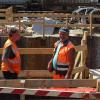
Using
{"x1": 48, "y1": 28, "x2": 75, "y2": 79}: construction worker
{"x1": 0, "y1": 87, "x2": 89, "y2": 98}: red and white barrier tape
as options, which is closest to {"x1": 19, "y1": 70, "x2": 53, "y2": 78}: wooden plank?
{"x1": 48, "y1": 28, "x2": 75, "y2": 79}: construction worker

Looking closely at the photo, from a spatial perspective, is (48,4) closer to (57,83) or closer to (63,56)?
(63,56)

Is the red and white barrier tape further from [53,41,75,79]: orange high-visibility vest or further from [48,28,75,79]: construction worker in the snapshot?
[53,41,75,79]: orange high-visibility vest

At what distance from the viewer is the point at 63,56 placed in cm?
831

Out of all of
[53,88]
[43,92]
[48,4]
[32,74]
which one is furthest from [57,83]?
[48,4]

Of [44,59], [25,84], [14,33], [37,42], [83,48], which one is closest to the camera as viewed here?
[25,84]

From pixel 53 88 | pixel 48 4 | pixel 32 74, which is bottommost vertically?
pixel 48 4

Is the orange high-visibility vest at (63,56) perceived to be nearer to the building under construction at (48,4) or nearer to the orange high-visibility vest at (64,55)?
the orange high-visibility vest at (64,55)

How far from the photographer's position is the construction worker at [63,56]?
26.9 ft

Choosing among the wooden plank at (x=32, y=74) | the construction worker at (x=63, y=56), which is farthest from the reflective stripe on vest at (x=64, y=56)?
the wooden plank at (x=32, y=74)

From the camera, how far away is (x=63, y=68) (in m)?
8.35

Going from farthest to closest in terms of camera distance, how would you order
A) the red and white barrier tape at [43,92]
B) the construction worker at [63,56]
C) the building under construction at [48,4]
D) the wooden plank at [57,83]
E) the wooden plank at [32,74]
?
the building under construction at [48,4]
the wooden plank at [32,74]
the construction worker at [63,56]
the wooden plank at [57,83]
the red and white barrier tape at [43,92]

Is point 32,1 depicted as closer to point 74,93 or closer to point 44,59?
point 44,59

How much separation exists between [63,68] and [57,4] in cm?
5031

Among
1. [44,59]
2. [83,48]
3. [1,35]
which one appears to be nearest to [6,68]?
[83,48]
